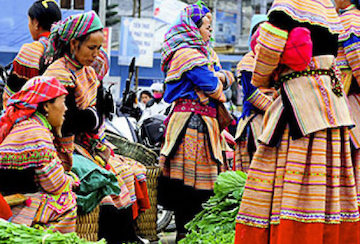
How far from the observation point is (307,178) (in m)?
3.98

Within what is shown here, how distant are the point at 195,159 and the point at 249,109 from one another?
2.76 ft

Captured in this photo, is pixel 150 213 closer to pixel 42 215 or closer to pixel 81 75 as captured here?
pixel 81 75

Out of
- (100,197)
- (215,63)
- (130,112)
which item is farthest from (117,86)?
(100,197)

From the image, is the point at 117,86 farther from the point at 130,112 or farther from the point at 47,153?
the point at 47,153

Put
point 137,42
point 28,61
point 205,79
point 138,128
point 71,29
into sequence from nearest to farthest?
point 71,29 → point 28,61 → point 205,79 → point 138,128 → point 137,42

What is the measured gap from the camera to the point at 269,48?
3.99 metres

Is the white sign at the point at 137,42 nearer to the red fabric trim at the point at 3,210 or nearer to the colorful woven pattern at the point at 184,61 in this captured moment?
the colorful woven pattern at the point at 184,61

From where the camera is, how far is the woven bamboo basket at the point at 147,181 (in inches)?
255

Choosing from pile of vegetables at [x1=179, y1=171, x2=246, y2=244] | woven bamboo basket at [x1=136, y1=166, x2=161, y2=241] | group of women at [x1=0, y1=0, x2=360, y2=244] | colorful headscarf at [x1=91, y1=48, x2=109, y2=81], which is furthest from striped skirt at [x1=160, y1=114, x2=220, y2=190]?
pile of vegetables at [x1=179, y1=171, x2=246, y2=244]

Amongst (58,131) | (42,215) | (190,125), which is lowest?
(42,215)

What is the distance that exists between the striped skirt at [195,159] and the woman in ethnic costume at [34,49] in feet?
5.51

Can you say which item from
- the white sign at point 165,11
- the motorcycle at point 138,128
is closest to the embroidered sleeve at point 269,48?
the motorcycle at point 138,128

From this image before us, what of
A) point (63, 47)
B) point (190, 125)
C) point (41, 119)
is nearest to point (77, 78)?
point (63, 47)

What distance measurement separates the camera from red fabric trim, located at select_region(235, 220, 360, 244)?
387 centimetres
